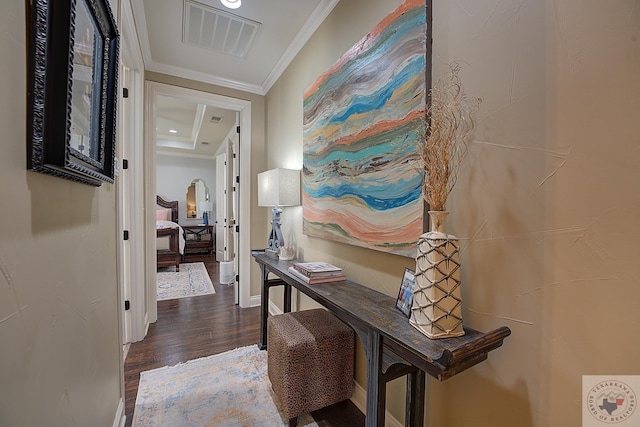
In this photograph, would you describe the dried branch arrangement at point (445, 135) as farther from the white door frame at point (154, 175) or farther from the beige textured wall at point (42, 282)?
the white door frame at point (154, 175)

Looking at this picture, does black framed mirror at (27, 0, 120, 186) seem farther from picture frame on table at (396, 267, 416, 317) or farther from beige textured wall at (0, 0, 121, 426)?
picture frame on table at (396, 267, 416, 317)

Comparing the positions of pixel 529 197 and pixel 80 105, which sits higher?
pixel 80 105

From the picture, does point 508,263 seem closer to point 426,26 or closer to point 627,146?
point 627,146

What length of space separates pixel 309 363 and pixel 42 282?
126 cm

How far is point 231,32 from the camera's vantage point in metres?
2.27

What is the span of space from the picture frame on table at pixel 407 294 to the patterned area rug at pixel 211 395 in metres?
1.02

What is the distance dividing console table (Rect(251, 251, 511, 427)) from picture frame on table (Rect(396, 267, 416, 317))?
0.03 metres

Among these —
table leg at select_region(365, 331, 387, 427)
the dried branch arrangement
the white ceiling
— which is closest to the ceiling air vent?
the white ceiling

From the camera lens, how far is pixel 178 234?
5.08 meters

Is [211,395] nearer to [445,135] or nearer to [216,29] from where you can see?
[445,135]

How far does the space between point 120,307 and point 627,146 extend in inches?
90.0

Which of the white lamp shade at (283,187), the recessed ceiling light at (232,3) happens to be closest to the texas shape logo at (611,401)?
the white lamp shade at (283,187)

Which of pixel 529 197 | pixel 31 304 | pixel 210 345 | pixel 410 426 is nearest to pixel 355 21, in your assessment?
pixel 529 197

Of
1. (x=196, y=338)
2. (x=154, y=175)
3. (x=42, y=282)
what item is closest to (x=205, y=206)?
(x=154, y=175)
